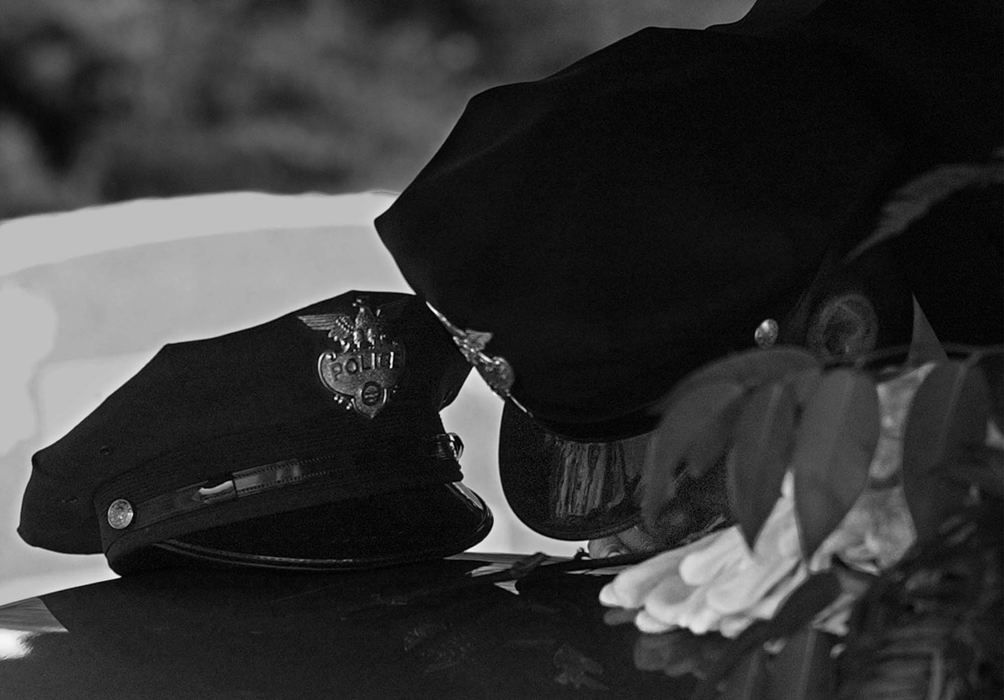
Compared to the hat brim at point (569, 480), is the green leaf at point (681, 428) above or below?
above

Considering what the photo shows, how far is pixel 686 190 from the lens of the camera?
545mm

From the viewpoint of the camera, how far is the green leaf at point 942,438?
0.26m

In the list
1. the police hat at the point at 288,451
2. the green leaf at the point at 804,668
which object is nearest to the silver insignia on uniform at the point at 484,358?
the police hat at the point at 288,451

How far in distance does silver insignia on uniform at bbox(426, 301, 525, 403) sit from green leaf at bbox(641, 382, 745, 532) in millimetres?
331

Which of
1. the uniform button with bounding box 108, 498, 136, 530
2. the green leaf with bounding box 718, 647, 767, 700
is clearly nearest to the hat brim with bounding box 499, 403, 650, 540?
the uniform button with bounding box 108, 498, 136, 530

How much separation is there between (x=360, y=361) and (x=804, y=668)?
0.47 m

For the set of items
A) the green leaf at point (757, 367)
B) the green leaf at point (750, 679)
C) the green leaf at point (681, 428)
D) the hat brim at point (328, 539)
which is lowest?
the green leaf at point (750, 679)

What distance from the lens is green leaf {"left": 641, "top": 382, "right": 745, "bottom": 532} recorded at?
259 mm

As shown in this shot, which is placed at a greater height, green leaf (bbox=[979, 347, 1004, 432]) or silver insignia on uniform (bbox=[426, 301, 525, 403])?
silver insignia on uniform (bbox=[426, 301, 525, 403])

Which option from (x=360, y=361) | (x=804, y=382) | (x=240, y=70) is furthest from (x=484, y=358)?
(x=240, y=70)

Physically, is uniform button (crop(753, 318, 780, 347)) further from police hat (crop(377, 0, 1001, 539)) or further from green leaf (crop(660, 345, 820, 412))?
green leaf (crop(660, 345, 820, 412))

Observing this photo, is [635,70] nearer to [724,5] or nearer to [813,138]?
[813,138]

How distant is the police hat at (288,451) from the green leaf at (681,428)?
427mm

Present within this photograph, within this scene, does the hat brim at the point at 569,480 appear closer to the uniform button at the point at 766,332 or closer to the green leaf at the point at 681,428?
the uniform button at the point at 766,332
